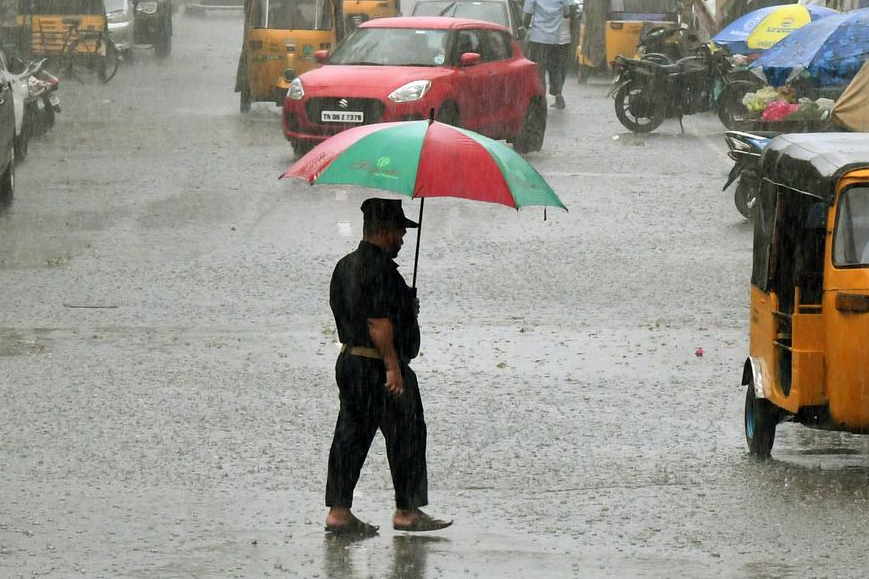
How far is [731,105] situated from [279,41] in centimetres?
668

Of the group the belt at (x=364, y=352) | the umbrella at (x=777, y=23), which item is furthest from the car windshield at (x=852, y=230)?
the umbrella at (x=777, y=23)

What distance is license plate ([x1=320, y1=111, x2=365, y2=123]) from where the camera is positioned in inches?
778

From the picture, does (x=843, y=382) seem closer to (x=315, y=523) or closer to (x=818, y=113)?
(x=315, y=523)

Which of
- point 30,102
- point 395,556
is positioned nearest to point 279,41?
point 30,102

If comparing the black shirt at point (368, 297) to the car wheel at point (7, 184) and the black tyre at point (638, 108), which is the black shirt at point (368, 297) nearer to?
the car wheel at point (7, 184)

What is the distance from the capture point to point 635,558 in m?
6.74

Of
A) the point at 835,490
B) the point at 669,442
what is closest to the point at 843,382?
the point at 835,490

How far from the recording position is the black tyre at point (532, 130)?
72.0 ft

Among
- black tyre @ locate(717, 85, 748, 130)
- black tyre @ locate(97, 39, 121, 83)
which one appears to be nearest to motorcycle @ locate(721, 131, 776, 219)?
black tyre @ locate(717, 85, 748, 130)

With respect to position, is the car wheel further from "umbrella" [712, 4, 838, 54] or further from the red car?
"umbrella" [712, 4, 838, 54]

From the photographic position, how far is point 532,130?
2205cm

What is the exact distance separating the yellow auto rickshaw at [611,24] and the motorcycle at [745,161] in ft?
54.7

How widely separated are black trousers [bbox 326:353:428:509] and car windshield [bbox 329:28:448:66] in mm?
14121

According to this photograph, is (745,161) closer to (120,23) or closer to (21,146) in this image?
(21,146)
